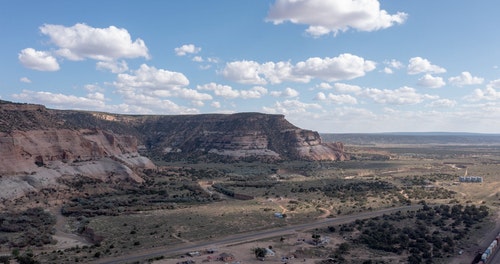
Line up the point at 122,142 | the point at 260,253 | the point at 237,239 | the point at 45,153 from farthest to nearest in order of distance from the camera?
the point at 122,142 → the point at 45,153 → the point at 237,239 → the point at 260,253

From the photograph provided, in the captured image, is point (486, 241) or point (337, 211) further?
point (337, 211)

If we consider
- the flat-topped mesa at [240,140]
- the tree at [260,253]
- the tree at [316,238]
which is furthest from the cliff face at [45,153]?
the flat-topped mesa at [240,140]

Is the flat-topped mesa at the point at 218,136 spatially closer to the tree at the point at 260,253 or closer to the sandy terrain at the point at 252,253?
the sandy terrain at the point at 252,253

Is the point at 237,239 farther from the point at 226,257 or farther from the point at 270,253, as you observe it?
the point at 226,257

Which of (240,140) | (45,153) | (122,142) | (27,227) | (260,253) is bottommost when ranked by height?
(27,227)

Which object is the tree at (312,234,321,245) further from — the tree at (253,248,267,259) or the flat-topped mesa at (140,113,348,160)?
the flat-topped mesa at (140,113,348,160)

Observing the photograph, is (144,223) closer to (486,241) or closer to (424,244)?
(424,244)

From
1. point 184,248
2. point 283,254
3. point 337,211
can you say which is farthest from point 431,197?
point 184,248

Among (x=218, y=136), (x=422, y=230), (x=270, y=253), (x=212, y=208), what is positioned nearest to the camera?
(x=270, y=253)

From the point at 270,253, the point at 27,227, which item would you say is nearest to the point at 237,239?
the point at 270,253
